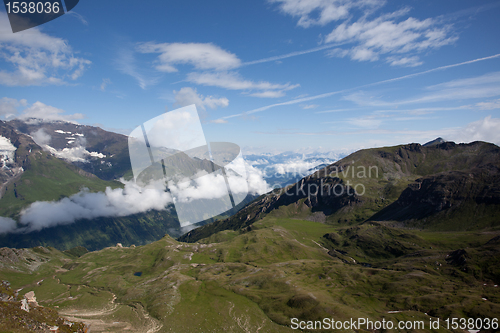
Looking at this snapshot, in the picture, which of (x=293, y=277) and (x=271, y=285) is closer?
(x=271, y=285)

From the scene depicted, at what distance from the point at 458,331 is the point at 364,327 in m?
25.2

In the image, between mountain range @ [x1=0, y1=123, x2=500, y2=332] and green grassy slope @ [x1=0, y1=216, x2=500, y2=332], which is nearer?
green grassy slope @ [x1=0, y1=216, x2=500, y2=332]

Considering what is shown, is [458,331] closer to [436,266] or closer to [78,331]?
[436,266]

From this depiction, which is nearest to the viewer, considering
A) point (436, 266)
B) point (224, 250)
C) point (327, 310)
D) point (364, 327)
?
point (364, 327)

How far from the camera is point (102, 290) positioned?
96.8 metres

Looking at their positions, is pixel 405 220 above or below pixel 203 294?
below

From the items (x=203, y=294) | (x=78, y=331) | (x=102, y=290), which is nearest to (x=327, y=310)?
(x=203, y=294)

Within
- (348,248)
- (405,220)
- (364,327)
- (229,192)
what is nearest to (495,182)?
(405,220)

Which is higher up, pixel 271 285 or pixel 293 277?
pixel 271 285

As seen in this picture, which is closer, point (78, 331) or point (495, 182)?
point (78, 331)

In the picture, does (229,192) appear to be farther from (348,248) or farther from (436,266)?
(348,248)

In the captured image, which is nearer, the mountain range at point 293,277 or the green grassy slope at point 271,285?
the green grassy slope at point 271,285

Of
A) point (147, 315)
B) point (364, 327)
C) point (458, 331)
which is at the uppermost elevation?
point (147, 315)

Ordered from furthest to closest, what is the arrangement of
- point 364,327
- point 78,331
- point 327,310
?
point 327,310, point 364,327, point 78,331
